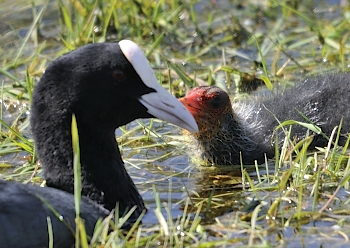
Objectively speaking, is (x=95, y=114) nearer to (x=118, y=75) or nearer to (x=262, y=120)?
(x=118, y=75)

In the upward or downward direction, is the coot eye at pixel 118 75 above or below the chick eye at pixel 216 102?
above

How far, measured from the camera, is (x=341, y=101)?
5.51 meters

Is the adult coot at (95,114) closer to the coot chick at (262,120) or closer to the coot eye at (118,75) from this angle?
the coot eye at (118,75)

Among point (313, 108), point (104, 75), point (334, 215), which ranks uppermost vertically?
point (104, 75)

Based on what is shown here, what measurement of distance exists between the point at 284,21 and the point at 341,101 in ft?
8.14

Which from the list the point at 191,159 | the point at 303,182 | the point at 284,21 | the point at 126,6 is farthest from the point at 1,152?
the point at 284,21

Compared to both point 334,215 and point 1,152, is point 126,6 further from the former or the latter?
point 334,215

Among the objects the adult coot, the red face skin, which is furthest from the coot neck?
the red face skin

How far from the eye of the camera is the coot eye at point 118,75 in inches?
161

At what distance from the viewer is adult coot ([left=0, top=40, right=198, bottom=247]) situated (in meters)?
4.09

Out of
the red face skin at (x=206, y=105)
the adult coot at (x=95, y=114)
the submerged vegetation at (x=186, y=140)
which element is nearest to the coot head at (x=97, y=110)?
the adult coot at (x=95, y=114)

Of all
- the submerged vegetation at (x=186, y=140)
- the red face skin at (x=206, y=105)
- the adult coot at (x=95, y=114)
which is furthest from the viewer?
the red face skin at (x=206, y=105)

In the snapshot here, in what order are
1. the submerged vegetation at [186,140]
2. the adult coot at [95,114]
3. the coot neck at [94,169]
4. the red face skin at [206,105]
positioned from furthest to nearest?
the red face skin at [206,105]
the coot neck at [94,169]
the adult coot at [95,114]
the submerged vegetation at [186,140]

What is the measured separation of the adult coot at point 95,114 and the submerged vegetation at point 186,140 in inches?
8.7
